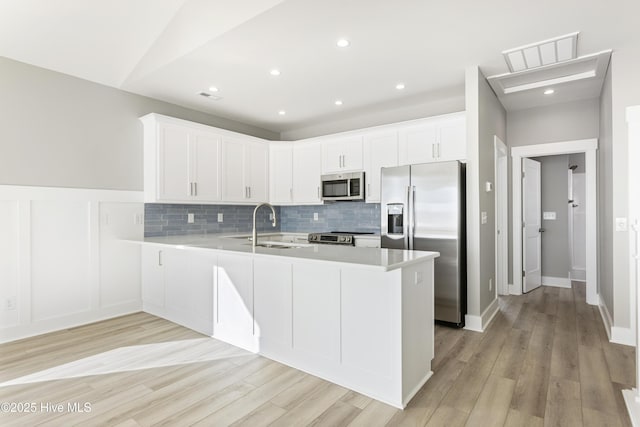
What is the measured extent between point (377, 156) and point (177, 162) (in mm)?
2486

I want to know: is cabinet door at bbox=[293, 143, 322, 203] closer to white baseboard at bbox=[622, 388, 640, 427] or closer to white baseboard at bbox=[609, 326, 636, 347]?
white baseboard at bbox=[609, 326, 636, 347]

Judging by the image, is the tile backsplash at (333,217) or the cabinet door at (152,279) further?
the tile backsplash at (333,217)

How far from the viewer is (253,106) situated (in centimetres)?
459

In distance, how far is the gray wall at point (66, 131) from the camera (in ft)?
10.5

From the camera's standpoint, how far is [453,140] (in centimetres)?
390

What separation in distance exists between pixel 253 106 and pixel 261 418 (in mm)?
3723

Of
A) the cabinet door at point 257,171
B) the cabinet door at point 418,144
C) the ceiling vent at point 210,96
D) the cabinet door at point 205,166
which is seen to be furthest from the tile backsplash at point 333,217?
the ceiling vent at point 210,96

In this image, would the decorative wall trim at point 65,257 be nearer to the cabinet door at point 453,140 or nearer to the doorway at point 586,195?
the cabinet door at point 453,140

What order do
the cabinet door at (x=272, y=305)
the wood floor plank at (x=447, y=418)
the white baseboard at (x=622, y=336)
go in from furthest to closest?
1. the white baseboard at (x=622, y=336)
2. the cabinet door at (x=272, y=305)
3. the wood floor plank at (x=447, y=418)

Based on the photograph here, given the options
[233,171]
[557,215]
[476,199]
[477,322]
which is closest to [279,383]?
[477,322]

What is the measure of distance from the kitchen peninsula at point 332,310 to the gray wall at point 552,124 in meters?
3.39

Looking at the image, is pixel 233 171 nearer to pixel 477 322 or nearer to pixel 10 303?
pixel 10 303

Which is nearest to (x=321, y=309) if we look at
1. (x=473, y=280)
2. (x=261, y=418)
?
(x=261, y=418)

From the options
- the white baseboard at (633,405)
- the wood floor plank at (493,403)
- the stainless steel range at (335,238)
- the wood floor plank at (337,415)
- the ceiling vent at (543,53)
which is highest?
the ceiling vent at (543,53)
